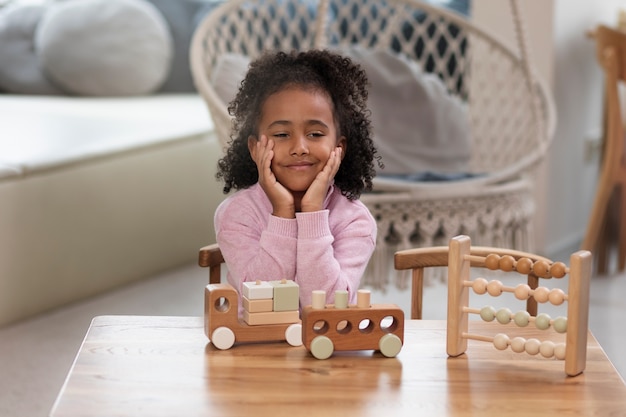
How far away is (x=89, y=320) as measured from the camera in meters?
2.68

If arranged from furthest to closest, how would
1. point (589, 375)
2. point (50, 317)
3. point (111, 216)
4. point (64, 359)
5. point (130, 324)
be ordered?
point (111, 216) < point (50, 317) < point (64, 359) < point (130, 324) < point (589, 375)

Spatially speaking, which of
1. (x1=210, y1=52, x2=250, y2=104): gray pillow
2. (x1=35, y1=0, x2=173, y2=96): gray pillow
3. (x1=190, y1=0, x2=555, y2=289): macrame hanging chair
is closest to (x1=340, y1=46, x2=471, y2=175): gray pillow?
(x1=190, y1=0, x2=555, y2=289): macrame hanging chair

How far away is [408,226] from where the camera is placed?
2.46 m

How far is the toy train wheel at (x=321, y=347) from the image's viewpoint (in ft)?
3.90

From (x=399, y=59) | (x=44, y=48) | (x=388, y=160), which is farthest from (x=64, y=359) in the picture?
(x=44, y=48)

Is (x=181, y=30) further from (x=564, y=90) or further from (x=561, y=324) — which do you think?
(x=561, y=324)

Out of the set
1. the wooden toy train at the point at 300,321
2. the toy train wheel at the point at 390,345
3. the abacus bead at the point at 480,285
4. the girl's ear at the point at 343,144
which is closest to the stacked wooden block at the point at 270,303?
the wooden toy train at the point at 300,321

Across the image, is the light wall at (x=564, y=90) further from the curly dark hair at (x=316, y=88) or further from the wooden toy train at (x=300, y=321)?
the wooden toy train at (x=300, y=321)

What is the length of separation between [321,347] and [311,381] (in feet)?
0.26

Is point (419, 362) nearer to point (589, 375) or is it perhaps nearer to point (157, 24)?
point (589, 375)

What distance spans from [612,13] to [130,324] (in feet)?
9.84

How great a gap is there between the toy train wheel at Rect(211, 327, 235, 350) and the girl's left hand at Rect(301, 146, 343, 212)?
25 centimetres

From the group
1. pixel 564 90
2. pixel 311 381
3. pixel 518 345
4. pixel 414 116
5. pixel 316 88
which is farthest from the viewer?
pixel 564 90

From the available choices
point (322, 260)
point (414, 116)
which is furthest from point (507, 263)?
point (414, 116)
